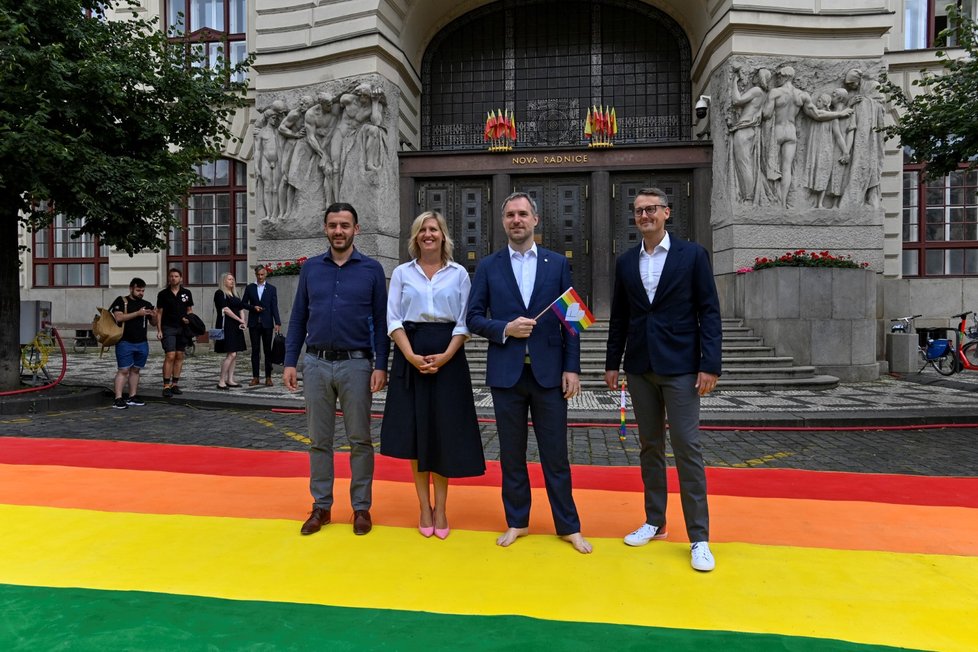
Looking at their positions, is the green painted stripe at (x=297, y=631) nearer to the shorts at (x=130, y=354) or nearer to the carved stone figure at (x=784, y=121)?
the shorts at (x=130, y=354)

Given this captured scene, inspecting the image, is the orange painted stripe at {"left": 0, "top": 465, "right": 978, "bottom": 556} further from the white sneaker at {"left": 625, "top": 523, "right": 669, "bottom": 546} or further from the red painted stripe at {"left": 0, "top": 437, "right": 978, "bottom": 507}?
the red painted stripe at {"left": 0, "top": 437, "right": 978, "bottom": 507}

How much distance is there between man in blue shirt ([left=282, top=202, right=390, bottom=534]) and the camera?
Answer: 13.7 ft

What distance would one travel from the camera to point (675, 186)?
53.0ft

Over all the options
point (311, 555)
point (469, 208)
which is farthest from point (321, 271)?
point (469, 208)

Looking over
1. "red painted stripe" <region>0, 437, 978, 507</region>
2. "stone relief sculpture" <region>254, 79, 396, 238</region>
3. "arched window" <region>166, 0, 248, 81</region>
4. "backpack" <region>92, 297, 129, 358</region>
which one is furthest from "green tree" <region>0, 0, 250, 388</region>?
"arched window" <region>166, 0, 248, 81</region>

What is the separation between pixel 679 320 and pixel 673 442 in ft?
2.32

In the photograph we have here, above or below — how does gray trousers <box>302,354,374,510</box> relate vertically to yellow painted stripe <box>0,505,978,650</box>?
above

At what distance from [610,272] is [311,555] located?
1366cm

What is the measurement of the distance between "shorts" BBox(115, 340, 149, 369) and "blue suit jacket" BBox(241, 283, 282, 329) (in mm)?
1953

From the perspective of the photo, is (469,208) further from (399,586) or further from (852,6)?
(399,586)

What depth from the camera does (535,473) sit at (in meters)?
5.62

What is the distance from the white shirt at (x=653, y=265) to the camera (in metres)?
3.85

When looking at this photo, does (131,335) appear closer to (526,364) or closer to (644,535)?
(526,364)

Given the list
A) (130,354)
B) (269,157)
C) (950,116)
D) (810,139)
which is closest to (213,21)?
(269,157)
